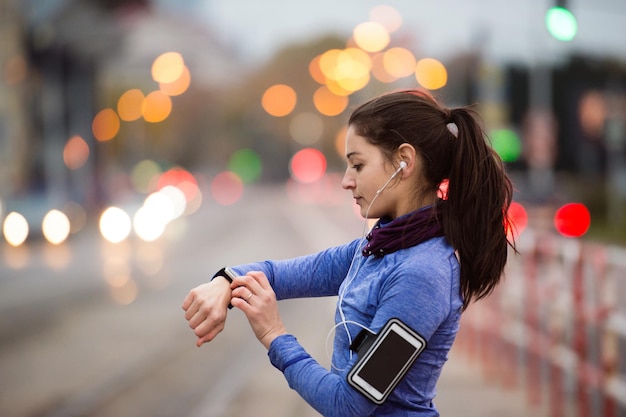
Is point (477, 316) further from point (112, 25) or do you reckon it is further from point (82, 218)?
point (82, 218)

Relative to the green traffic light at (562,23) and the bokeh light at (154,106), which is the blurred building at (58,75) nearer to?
the bokeh light at (154,106)

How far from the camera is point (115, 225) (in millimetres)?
32156

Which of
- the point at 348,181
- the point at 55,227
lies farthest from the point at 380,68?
the point at 348,181

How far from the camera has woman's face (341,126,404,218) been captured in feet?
7.94

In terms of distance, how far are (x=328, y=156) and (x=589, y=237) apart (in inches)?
2665

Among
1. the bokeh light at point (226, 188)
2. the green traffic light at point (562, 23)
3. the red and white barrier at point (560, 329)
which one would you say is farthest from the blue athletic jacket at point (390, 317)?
the bokeh light at point (226, 188)

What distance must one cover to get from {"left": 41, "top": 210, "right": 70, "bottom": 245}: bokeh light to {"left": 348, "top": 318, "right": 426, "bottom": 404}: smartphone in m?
26.0

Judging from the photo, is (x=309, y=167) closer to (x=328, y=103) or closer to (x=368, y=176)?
(x=328, y=103)

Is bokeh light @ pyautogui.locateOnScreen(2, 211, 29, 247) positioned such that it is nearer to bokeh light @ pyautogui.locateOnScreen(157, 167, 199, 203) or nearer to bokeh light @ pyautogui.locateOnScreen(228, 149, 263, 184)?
bokeh light @ pyautogui.locateOnScreen(157, 167, 199, 203)

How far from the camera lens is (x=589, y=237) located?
27844 mm

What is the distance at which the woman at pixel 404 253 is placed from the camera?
Result: 2.27 meters

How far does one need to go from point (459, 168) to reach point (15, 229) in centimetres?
2496

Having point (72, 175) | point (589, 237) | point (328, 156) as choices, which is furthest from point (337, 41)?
point (589, 237)

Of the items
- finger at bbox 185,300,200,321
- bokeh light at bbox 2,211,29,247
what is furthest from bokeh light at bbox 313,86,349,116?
finger at bbox 185,300,200,321
